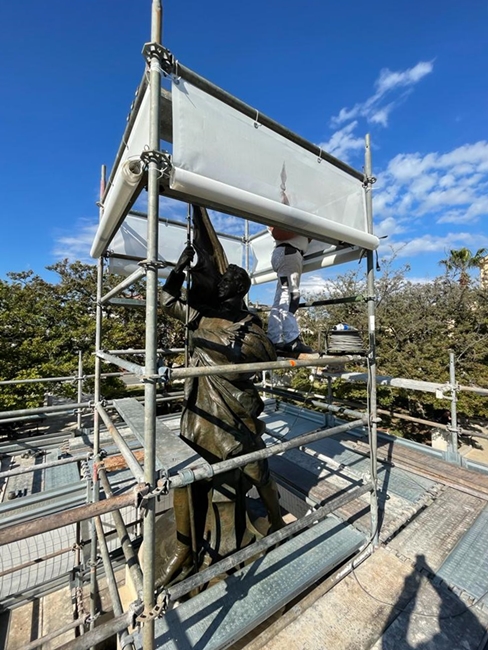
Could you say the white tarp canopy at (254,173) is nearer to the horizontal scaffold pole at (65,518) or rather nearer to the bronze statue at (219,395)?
the bronze statue at (219,395)

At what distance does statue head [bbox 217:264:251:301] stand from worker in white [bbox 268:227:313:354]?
2.42 ft

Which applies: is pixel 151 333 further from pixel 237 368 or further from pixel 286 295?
pixel 286 295

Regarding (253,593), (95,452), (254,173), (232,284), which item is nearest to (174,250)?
(232,284)

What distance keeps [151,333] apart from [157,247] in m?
0.44

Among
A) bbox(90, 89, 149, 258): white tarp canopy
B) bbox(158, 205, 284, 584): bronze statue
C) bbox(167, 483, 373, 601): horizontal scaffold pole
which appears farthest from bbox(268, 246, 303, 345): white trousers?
bbox(90, 89, 149, 258): white tarp canopy

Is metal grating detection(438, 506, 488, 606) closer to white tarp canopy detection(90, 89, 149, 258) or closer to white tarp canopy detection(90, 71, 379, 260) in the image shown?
white tarp canopy detection(90, 71, 379, 260)

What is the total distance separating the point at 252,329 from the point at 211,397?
2.50ft

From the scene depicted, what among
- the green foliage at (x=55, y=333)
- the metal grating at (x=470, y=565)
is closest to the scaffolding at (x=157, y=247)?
the metal grating at (x=470, y=565)

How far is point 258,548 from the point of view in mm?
1916

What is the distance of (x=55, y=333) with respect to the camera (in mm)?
9773

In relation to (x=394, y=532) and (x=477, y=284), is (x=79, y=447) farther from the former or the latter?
(x=477, y=284)

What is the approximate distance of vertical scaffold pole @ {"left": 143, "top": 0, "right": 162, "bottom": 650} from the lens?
1.46m

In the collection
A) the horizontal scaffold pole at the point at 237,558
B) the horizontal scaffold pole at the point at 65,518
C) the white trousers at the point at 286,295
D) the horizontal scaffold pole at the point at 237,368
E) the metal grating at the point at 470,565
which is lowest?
A: the metal grating at the point at 470,565

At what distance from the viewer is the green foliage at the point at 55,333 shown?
803 cm
